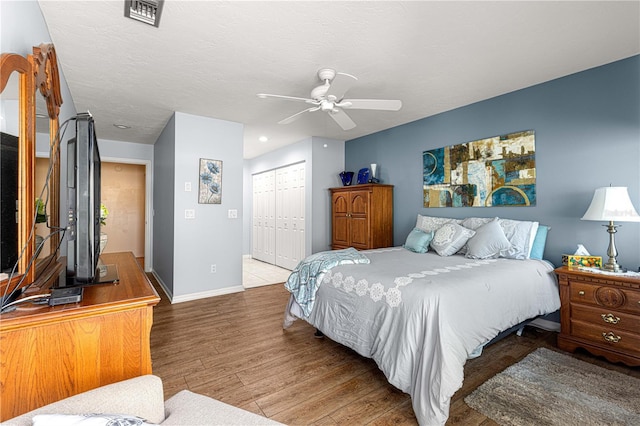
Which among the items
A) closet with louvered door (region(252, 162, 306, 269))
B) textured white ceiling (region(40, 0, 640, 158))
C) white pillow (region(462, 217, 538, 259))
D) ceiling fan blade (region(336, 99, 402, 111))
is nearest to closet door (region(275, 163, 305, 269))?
closet with louvered door (region(252, 162, 306, 269))

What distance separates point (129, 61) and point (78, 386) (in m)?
2.58

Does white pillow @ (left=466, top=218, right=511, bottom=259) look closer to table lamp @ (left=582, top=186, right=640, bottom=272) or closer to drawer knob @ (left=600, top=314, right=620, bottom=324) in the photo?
table lamp @ (left=582, top=186, right=640, bottom=272)

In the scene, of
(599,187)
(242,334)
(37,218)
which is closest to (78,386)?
(37,218)

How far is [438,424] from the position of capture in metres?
1.55

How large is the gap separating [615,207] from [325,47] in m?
2.65

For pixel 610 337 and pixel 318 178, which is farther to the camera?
pixel 318 178

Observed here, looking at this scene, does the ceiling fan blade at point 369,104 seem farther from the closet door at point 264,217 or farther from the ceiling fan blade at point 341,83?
the closet door at point 264,217

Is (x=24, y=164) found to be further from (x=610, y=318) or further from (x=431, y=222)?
(x=610, y=318)

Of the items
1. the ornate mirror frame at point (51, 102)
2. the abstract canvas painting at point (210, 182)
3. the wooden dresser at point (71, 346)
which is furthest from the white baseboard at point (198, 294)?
the wooden dresser at point (71, 346)

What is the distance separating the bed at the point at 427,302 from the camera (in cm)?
165

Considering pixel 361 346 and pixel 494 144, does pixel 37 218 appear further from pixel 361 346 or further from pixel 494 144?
pixel 494 144

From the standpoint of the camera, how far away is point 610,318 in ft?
7.49

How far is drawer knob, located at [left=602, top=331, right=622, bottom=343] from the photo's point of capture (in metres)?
2.25

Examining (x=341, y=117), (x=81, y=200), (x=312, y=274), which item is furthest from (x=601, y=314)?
(x=81, y=200)
